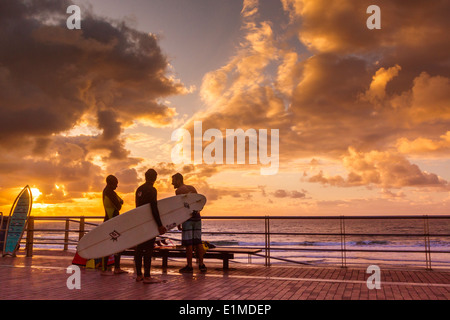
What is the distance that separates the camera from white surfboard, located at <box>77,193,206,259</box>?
736 cm

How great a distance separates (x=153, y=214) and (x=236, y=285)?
1.91m

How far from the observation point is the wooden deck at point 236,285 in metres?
5.83

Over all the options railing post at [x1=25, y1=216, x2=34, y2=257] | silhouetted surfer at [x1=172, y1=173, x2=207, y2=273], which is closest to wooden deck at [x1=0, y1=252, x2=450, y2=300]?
silhouetted surfer at [x1=172, y1=173, x2=207, y2=273]

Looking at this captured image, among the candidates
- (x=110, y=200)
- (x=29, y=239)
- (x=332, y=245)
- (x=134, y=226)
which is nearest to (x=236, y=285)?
(x=134, y=226)

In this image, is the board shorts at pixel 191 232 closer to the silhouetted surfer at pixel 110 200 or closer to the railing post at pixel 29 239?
the silhouetted surfer at pixel 110 200

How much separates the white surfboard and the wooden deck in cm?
59

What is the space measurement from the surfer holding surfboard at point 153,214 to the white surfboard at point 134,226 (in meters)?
0.13

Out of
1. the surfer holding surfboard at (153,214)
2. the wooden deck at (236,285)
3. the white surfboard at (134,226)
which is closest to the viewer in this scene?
the wooden deck at (236,285)

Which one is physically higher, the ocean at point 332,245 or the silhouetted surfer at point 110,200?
the silhouetted surfer at point 110,200

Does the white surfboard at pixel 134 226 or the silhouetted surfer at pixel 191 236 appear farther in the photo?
the silhouetted surfer at pixel 191 236

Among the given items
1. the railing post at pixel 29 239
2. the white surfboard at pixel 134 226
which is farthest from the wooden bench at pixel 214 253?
the railing post at pixel 29 239

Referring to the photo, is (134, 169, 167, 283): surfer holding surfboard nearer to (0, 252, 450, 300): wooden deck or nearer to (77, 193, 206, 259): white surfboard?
(77, 193, 206, 259): white surfboard
